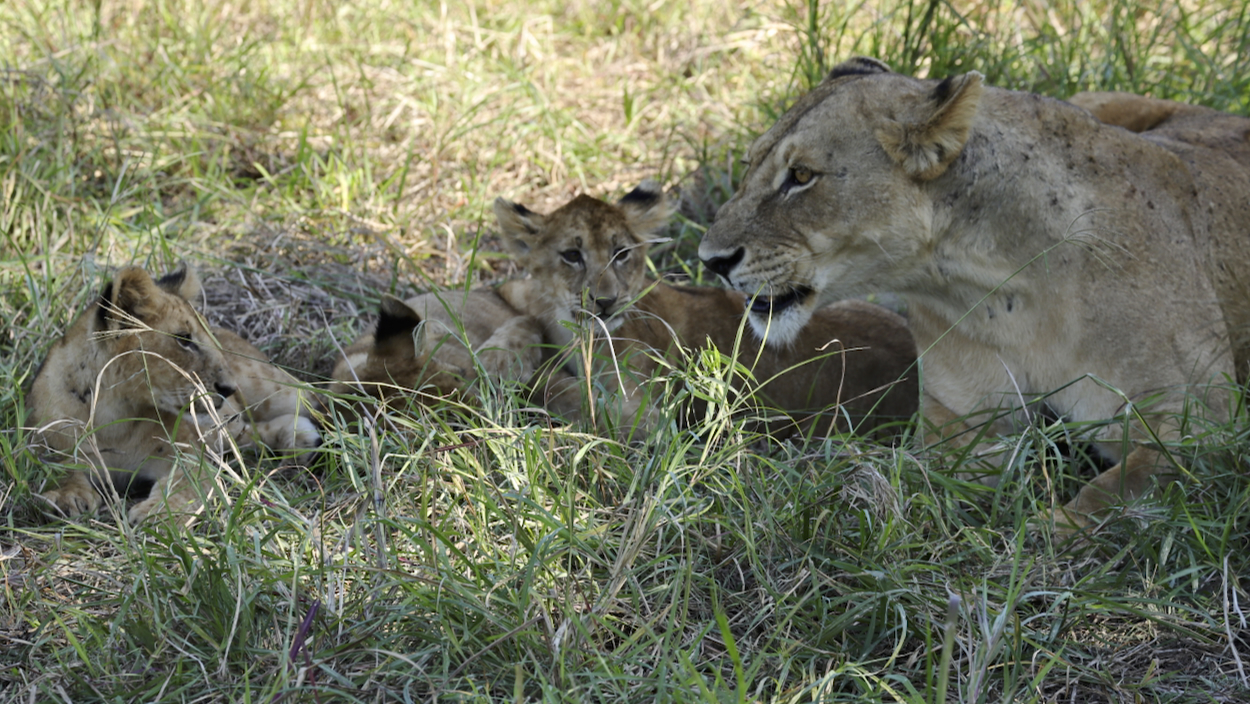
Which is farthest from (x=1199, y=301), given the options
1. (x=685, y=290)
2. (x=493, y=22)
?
(x=493, y=22)

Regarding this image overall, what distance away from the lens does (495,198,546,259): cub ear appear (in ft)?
12.8

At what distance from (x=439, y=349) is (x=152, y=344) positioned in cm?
88

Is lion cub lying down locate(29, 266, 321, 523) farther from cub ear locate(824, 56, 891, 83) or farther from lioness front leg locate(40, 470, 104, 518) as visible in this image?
cub ear locate(824, 56, 891, 83)

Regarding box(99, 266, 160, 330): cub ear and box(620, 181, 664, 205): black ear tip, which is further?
box(620, 181, 664, 205): black ear tip

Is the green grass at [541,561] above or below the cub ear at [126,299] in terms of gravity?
below

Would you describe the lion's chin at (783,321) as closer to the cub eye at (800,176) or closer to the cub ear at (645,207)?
the cub eye at (800,176)

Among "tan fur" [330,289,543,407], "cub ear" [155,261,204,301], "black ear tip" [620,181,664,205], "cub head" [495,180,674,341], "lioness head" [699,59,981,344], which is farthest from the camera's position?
"black ear tip" [620,181,664,205]

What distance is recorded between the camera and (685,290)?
162 inches

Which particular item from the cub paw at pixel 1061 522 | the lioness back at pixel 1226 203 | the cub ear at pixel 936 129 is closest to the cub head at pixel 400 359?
the cub ear at pixel 936 129

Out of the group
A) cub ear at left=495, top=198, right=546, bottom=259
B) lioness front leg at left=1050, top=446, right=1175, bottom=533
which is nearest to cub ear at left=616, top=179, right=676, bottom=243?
cub ear at left=495, top=198, right=546, bottom=259

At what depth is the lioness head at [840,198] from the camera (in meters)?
2.88

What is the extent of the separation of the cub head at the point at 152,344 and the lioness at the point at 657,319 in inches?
42.2

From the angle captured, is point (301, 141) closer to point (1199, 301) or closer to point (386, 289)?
point (386, 289)

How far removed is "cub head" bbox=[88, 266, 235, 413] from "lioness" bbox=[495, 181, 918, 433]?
1073 mm
